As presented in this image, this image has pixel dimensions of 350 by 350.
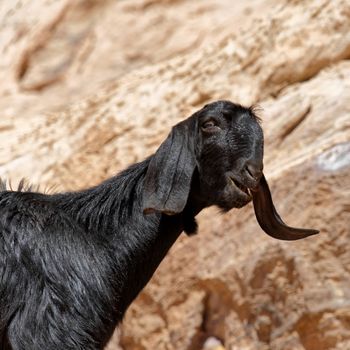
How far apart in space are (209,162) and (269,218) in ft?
2.00

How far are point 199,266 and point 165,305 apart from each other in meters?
0.37

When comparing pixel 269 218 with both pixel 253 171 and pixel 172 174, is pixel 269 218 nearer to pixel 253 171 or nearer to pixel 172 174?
pixel 253 171

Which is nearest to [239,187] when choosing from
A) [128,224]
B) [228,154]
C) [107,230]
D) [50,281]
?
[228,154]

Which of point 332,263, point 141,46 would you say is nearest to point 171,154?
point 332,263

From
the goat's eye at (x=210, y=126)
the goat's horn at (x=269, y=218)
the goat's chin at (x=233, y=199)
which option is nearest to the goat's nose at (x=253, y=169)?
the goat's chin at (x=233, y=199)

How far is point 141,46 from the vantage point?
8562 millimetres

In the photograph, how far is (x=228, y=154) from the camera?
5.07 m

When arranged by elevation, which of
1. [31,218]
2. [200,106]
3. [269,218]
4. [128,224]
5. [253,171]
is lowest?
[200,106]

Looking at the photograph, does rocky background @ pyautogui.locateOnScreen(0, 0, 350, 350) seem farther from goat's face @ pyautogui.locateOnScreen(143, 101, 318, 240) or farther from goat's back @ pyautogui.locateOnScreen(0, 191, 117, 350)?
goat's back @ pyautogui.locateOnScreen(0, 191, 117, 350)

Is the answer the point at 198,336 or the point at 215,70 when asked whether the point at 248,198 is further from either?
the point at 215,70

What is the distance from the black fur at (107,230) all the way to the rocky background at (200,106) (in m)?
1.44

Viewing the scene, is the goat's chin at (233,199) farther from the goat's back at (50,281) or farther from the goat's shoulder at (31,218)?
the goat's shoulder at (31,218)

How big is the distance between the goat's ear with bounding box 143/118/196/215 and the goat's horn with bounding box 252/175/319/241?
20.8 inches

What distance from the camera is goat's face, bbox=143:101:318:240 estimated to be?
4988mm
